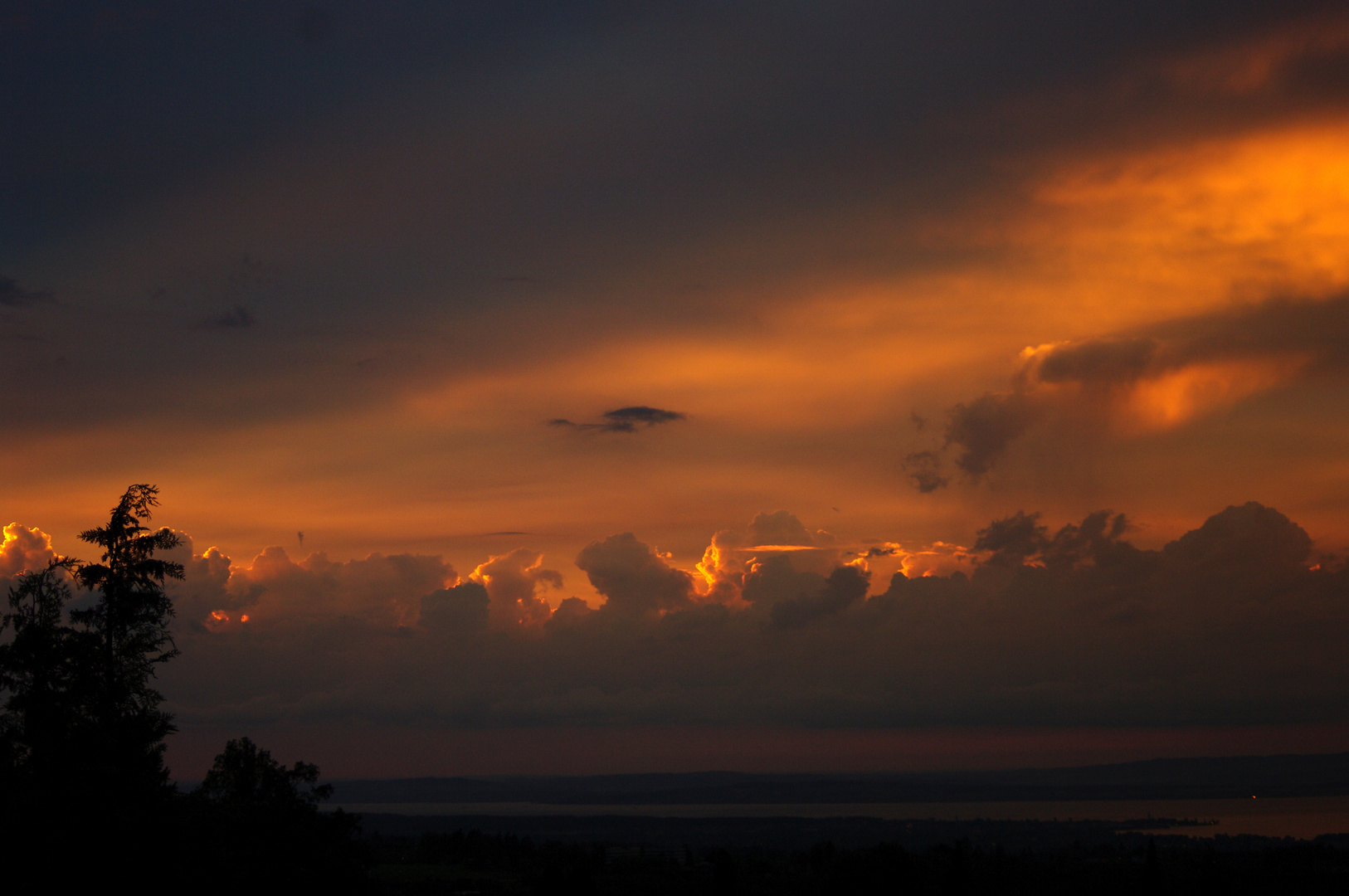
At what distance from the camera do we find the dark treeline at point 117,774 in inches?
1325

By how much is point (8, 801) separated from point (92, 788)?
7.64ft

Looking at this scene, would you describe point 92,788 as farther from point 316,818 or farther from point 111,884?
point 316,818

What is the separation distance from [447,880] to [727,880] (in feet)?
241

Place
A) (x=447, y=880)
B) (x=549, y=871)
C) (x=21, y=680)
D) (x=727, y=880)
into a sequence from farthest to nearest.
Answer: (x=447, y=880) < (x=727, y=880) < (x=549, y=871) < (x=21, y=680)

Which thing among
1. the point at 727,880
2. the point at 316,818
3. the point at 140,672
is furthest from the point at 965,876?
the point at 140,672

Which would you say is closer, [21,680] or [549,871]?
[21,680]

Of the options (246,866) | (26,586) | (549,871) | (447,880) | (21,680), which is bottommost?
(447,880)

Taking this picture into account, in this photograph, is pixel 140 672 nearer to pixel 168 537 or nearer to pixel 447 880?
pixel 168 537

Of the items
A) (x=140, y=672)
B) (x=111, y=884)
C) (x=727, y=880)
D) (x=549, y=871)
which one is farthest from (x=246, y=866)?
(x=727, y=880)

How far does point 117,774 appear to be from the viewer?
34844mm

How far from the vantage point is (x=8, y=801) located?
33500 mm

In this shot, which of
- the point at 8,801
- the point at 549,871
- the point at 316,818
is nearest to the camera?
the point at 8,801

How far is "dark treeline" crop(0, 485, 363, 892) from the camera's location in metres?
33.7

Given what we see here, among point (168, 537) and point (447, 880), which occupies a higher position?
point (168, 537)
